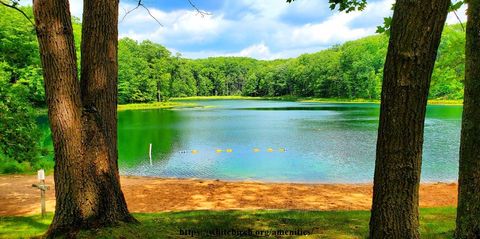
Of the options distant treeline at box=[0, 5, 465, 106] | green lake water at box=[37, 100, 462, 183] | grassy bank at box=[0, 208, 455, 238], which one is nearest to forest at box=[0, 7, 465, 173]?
distant treeline at box=[0, 5, 465, 106]

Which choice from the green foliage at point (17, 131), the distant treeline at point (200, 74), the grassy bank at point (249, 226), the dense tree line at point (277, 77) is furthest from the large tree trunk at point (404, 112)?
the dense tree line at point (277, 77)

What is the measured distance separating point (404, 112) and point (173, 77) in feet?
336

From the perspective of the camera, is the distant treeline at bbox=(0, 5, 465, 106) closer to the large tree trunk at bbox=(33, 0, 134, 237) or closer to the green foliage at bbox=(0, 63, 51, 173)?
the green foliage at bbox=(0, 63, 51, 173)

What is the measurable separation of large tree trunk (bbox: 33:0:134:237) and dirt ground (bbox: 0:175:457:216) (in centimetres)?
596

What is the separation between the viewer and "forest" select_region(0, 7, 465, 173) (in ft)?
32.4

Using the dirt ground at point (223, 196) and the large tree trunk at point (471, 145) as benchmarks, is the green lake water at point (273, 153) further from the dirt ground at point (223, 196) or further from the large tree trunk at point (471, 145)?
the large tree trunk at point (471, 145)

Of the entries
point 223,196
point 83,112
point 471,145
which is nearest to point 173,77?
point 223,196

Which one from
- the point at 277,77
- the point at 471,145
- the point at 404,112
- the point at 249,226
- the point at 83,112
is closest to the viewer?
the point at 404,112

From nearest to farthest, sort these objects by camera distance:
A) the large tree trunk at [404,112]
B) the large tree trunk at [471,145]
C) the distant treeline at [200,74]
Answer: the large tree trunk at [404,112], the large tree trunk at [471,145], the distant treeline at [200,74]

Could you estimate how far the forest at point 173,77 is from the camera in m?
9.88

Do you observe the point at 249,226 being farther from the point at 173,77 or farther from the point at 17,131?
the point at 173,77

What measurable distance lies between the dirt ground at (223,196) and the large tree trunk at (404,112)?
6.96 metres

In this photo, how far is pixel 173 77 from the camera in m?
102

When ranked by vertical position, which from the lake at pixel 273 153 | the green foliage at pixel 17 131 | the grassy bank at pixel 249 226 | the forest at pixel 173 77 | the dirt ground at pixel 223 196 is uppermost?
the forest at pixel 173 77
